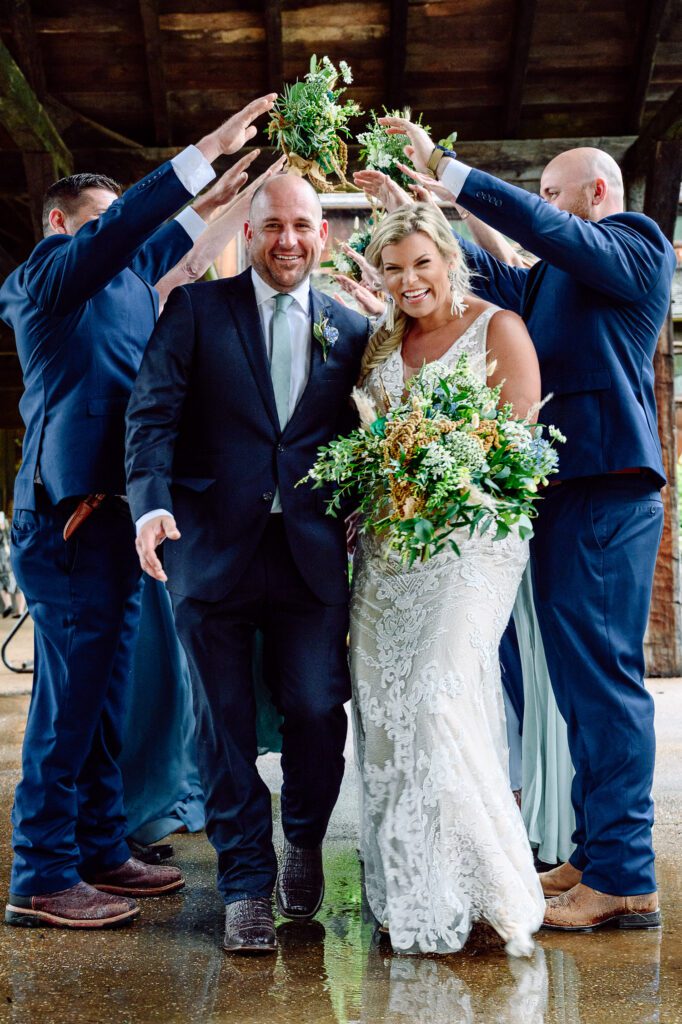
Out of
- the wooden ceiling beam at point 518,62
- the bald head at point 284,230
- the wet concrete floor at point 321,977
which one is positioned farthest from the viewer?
the wooden ceiling beam at point 518,62

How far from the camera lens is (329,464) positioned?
311 centimetres

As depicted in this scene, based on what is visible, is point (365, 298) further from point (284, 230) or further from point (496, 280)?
point (284, 230)

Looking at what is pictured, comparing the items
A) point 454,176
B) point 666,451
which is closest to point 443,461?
point 454,176

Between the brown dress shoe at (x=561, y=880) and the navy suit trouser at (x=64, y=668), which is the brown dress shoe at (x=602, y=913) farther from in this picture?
the navy suit trouser at (x=64, y=668)

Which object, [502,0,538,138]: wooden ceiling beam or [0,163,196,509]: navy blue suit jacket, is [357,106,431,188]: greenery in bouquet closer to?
[0,163,196,509]: navy blue suit jacket

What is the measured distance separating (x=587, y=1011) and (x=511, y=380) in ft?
5.76

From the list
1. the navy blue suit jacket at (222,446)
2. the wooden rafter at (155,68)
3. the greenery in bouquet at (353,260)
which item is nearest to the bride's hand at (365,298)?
the greenery in bouquet at (353,260)

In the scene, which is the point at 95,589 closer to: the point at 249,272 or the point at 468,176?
the point at 249,272

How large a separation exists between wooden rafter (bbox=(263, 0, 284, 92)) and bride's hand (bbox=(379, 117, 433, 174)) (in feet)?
14.6

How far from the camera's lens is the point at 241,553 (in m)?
3.18

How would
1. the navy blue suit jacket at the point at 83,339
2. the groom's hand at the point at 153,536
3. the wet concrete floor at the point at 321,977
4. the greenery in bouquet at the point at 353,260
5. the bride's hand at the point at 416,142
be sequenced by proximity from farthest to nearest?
the greenery in bouquet at the point at 353,260 < the bride's hand at the point at 416,142 < the navy blue suit jacket at the point at 83,339 < the groom's hand at the point at 153,536 < the wet concrete floor at the point at 321,977

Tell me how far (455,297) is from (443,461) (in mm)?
800

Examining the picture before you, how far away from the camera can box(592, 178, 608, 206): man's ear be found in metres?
3.57

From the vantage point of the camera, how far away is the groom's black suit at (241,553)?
317 centimetres
